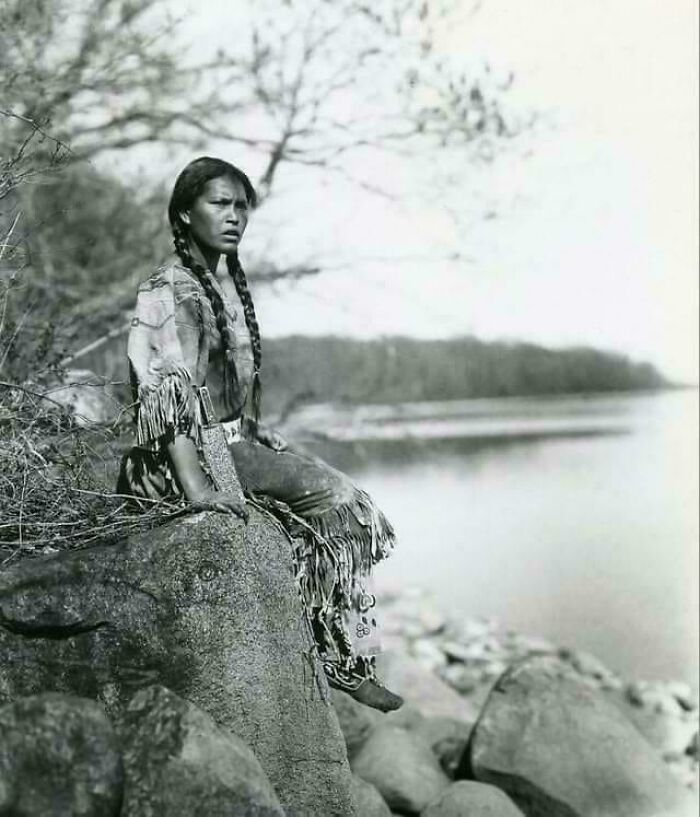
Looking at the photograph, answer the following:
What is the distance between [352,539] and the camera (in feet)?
12.6

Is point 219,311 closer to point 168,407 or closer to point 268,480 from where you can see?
point 168,407

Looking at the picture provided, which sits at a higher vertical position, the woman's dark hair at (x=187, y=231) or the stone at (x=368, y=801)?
the woman's dark hair at (x=187, y=231)

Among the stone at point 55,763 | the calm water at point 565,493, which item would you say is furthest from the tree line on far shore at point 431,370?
the stone at point 55,763

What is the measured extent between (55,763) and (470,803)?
2.38 metres

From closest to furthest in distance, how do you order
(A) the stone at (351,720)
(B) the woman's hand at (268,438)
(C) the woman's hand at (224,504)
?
1. (C) the woman's hand at (224,504)
2. (B) the woman's hand at (268,438)
3. (A) the stone at (351,720)

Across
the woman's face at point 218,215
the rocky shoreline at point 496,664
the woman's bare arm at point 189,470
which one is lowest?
the rocky shoreline at point 496,664

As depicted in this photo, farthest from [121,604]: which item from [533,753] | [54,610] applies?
[533,753]

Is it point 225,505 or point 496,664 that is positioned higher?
point 225,505

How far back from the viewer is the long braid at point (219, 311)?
12.9 feet

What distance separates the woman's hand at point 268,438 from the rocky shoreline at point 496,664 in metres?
4.19

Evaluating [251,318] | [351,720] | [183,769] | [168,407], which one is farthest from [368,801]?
[251,318]

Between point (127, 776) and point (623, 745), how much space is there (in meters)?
3.41

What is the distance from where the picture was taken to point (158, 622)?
130 inches

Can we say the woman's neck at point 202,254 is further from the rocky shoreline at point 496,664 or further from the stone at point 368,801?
the rocky shoreline at point 496,664
